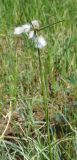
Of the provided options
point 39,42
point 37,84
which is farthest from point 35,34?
point 37,84

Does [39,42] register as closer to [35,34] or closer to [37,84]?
[35,34]

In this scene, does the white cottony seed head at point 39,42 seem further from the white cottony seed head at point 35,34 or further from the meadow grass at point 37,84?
the meadow grass at point 37,84

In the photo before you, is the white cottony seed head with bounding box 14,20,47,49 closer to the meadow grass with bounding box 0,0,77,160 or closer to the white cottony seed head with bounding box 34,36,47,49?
the white cottony seed head with bounding box 34,36,47,49

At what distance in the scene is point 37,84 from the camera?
225cm

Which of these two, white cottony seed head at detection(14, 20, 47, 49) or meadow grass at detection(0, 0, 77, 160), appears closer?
white cottony seed head at detection(14, 20, 47, 49)

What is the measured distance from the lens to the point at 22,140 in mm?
1702

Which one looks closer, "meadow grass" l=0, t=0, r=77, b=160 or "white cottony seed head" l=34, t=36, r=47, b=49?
"white cottony seed head" l=34, t=36, r=47, b=49

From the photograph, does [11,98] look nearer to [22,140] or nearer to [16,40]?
[22,140]

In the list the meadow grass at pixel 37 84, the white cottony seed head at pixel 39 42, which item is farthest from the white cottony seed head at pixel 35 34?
the meadow grass at pixel 37 84

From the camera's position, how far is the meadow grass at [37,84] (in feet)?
5.38

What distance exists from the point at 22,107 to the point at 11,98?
28cm

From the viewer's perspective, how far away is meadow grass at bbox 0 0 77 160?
1.64 m

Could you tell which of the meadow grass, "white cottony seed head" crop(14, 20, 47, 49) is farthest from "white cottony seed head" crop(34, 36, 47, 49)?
the meadow grass

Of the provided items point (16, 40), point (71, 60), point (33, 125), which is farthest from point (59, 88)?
point (16, 40)
